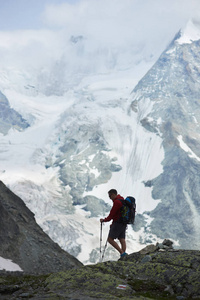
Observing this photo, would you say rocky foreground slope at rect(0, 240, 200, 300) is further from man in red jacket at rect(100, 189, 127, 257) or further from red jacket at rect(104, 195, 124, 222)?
red jacket at rect(104, 195, 124, 222)

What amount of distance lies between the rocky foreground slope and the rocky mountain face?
17613 millimetres

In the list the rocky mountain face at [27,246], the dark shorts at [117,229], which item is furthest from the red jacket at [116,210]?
the rocky mountain face at [27,246]

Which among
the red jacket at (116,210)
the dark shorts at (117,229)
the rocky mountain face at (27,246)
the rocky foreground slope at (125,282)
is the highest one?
the rocky mountain face at (27,246)

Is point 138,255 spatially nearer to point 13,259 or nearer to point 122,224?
point 122,224

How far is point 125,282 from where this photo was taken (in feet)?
44.6

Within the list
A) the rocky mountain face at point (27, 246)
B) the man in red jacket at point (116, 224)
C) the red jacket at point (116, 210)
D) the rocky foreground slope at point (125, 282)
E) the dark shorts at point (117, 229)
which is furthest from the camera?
the rocky mountain face at point (27, 246)

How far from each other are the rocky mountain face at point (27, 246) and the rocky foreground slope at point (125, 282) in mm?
17613

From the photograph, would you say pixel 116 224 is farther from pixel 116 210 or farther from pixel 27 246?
pixel 27 246

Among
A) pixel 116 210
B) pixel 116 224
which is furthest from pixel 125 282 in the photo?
pixel 116 224

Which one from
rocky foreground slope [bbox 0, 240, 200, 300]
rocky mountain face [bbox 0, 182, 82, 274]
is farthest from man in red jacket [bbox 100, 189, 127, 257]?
rocky mountain face [bbox 0, 182, 82, 274]

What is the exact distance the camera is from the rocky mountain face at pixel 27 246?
33.8m

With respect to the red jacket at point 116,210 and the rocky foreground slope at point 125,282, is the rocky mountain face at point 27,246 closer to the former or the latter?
the red jacket at point 116,210

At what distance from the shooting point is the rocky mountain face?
33750 mm

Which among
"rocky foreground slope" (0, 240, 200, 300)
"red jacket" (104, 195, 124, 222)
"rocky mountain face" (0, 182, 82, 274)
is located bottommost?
"rocky foreground slope" (0, 240, 200, 300)
